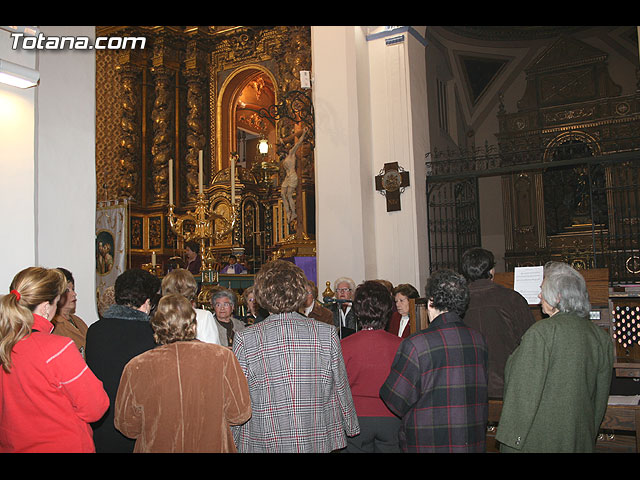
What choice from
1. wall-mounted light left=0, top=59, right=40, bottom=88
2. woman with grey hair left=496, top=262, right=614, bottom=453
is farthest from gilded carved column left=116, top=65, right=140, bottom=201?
woman with grey hair left=496, top=262, right=614, bottom=453

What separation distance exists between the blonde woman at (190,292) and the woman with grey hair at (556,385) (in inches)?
71.0

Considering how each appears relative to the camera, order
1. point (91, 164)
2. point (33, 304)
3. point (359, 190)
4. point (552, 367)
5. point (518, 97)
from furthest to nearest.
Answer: point (518, 97), point (359, 190), point (91, 164), point (552, 367), point (33, 304)

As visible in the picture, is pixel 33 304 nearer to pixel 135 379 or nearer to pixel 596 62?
pixel 135 379

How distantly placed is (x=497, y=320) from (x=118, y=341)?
7.52ft

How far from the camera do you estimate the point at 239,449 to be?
302 centimetres

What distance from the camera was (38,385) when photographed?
2568mm

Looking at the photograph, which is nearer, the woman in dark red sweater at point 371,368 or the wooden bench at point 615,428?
the woman in dark red sweater at point 371,368

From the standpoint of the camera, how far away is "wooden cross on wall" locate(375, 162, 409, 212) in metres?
8.15

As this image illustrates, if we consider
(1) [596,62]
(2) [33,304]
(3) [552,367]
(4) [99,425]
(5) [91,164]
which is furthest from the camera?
(1) [596,62]

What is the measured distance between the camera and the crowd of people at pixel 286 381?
2.61 metres

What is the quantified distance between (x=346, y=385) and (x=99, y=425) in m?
1.37

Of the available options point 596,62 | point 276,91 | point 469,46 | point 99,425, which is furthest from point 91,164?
point 596,62

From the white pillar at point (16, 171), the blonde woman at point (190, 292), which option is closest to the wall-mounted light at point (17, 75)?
the white pillar at point (16, 171)

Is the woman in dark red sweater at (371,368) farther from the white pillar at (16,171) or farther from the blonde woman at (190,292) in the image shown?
the white pillar at (16,171)
